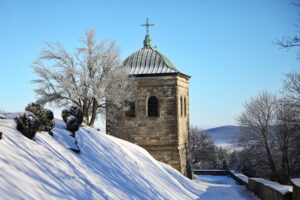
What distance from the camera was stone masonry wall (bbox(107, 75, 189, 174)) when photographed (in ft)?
69.2

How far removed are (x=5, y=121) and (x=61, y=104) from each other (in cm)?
1162

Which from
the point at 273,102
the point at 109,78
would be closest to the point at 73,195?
the point at 109,78

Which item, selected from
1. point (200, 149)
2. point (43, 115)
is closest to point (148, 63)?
point (43, 115)

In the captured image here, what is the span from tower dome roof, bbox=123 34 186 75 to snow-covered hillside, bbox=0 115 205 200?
32.2 ft

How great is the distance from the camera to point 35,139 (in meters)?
8.55

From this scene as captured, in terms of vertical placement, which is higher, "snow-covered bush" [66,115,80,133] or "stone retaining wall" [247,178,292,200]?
"snow-covered bush" [66,115,80,133]

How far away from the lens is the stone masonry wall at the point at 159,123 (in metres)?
21.1

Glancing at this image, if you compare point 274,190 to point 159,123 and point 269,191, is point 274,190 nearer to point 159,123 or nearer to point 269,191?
point 269,191

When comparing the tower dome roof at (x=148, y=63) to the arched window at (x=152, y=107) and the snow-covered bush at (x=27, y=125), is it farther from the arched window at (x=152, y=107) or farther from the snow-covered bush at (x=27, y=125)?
the snow-covered bush at (x=27, y=125)

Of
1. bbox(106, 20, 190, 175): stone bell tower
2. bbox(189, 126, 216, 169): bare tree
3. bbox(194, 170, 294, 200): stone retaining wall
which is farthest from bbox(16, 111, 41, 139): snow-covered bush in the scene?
bbox(189, 126, 216, 169): bare tree

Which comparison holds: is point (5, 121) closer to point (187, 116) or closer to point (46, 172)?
point (46, 172)

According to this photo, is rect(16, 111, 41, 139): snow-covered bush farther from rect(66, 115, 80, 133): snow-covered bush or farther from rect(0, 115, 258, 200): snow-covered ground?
rect(66, 115, 80, 133): snow-covered bush

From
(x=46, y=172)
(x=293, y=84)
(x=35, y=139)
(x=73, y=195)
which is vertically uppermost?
(x=293, y=84)

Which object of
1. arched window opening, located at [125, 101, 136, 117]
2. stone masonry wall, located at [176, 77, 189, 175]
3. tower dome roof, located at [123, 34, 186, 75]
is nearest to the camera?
stone masonry wall, located at [176, 77, 189, 175]
